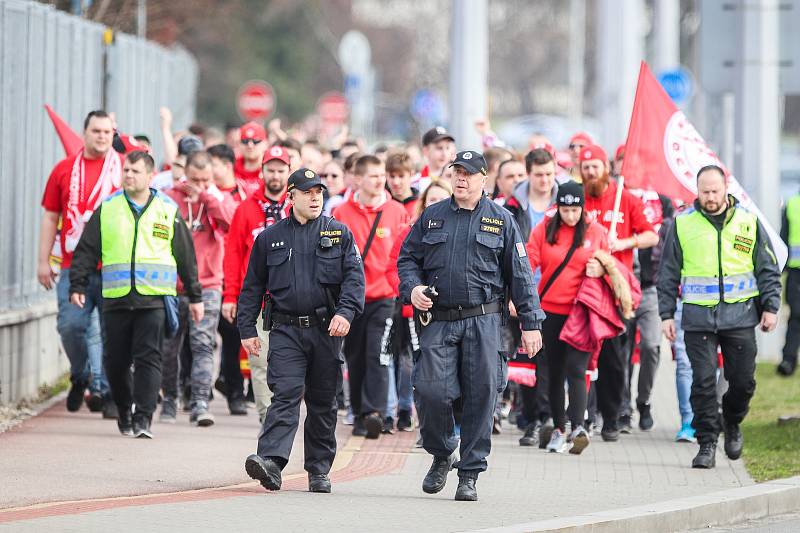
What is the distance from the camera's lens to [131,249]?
39.2ft

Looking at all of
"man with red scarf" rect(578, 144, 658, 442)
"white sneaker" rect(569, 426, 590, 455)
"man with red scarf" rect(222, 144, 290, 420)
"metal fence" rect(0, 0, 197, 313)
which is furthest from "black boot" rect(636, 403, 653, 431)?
"metal fence" rect(0, 0, 197, 313)

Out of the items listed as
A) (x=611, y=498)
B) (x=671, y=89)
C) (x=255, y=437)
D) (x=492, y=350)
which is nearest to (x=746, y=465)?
(x=611, y=498)

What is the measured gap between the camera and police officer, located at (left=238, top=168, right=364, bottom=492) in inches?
395

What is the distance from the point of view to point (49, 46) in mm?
15094

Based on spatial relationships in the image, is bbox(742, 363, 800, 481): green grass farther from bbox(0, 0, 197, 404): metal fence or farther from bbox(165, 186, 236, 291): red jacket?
bbox(0, 0, 197, 404): metal fence

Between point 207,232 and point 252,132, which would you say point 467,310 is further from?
point 252,132

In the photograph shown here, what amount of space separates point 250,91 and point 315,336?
22.2 metres

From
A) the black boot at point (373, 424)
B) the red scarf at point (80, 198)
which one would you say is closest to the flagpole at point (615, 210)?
the black boot at point (373, 424)

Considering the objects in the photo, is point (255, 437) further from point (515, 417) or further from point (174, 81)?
point (174, 81)

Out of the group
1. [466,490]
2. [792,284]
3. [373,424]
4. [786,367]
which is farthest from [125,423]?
[792,284]

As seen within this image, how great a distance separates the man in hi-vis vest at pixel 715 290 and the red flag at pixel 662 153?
1.19 metres

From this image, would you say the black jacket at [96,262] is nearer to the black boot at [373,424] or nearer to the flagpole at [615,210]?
the black boot at [373,424]

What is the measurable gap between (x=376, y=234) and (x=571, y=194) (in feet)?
6.04

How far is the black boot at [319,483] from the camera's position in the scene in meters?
9.98
